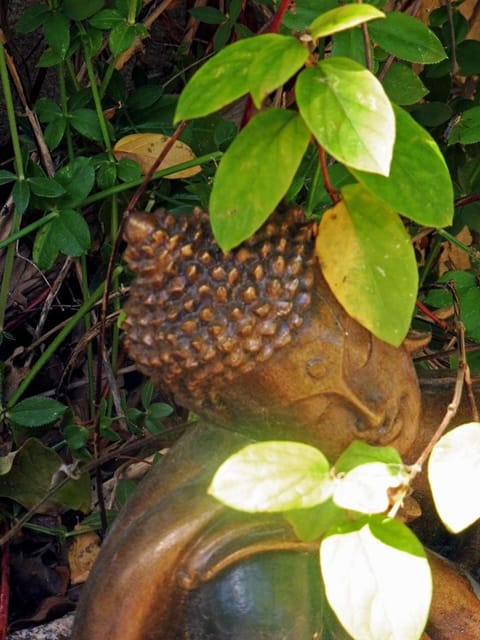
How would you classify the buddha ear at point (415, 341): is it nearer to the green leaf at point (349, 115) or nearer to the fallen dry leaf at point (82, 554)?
the green leaf at point (349, 115)

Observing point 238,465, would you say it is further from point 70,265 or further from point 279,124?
point 70,265

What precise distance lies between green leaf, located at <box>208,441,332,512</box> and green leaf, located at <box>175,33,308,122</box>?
302 millimetres

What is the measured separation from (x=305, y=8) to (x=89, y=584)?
692 mm

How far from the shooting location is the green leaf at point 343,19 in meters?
0.86

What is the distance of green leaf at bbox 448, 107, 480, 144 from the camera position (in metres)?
1.43

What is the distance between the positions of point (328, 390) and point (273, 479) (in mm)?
191

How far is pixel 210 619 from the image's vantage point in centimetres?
110

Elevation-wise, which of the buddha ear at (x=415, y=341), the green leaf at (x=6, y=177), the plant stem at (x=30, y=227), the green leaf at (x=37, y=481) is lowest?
the green leaf at (x=37, y=481)

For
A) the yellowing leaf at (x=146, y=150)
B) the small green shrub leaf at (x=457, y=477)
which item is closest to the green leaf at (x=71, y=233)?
the yellowing leaf at (x=146, y=150)

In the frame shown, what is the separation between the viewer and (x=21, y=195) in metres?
1.49

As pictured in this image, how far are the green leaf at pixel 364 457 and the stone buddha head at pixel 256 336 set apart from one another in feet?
0.37

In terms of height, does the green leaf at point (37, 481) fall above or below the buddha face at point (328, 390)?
below

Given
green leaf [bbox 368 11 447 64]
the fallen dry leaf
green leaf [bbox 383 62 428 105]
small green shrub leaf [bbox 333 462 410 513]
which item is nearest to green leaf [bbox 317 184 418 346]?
small green shrub leaf [bbox 333 462 410 513]

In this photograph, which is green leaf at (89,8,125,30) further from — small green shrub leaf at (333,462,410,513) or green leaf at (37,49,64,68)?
small green shrub leaf at (333,462,410,513)
